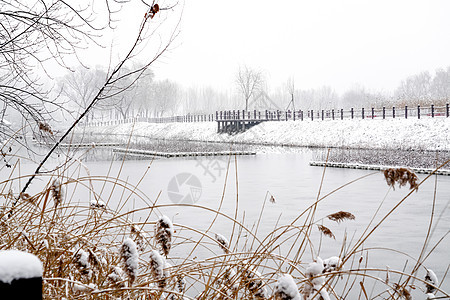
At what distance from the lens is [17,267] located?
0.75 meters

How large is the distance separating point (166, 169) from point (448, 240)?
12.5m

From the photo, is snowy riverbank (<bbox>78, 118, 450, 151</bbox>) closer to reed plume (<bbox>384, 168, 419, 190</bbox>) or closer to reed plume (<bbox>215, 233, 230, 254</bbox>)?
reed plume (<bbox>215, 233, 230, 254</bbox>)

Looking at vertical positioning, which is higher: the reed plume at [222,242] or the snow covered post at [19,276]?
the snow covered post at [19,276]

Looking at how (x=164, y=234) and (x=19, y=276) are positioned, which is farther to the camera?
(x=164, y=234)

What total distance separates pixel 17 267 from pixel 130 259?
55 centimetres

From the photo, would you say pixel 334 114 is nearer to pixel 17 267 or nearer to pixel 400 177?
pixel 400 177

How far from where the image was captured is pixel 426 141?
28.2 m

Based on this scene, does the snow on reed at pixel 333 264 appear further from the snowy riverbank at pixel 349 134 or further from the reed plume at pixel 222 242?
the snowy riverbank at pixel 349 134

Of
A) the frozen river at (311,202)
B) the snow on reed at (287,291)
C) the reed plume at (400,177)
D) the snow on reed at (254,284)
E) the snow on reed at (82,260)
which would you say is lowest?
the frozen river at (311,202)

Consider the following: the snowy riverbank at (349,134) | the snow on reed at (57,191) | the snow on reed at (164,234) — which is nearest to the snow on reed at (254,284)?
the snow on reed at (164,234)

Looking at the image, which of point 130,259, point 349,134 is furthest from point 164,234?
point 349,134

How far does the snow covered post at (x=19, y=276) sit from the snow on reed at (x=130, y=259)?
0.50 m

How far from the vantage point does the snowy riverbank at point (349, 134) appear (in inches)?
1123

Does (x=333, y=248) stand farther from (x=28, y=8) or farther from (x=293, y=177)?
(x=293, y=177)
